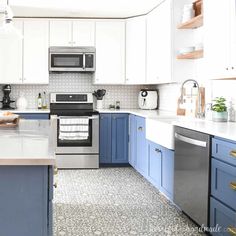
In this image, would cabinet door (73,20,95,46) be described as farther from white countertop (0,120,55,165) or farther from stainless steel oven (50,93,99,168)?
white countertop (0,120,55,165)

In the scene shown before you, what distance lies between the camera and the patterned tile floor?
3412 mm

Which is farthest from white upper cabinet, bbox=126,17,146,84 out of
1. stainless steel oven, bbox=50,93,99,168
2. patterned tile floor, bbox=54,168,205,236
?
patterned tile floor, bbox=54,168,205,236

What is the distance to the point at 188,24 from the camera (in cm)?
461

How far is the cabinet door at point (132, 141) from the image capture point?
5730mm

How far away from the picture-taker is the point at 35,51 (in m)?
6.23

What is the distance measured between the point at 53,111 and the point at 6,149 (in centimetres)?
404

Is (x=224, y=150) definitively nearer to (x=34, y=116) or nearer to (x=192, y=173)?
(x=192, y=173)

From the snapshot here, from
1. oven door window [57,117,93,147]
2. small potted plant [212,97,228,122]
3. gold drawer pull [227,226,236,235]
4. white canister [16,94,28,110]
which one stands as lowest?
gold drawer pull [227,226,236,235]

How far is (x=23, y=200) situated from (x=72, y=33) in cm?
476

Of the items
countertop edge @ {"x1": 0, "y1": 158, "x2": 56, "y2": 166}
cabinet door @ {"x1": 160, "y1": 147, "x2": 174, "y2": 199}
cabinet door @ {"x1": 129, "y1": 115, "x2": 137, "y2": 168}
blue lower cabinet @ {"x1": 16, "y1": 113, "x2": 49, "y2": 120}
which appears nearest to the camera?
countertop edge @ {"x1": 0, "y1": 158, "x2": 56, "y2": 166}

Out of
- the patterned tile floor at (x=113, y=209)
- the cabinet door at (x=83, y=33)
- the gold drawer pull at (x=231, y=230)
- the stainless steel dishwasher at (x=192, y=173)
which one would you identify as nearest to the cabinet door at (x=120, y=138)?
the patterned tile floor at (x=113, y=209)

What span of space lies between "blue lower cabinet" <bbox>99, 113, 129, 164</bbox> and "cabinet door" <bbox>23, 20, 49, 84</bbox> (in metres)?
1.17

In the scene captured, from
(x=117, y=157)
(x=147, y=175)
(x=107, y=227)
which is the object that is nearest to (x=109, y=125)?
(x=117, y=157)

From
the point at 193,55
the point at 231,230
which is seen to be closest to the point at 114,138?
the point at 193,55
